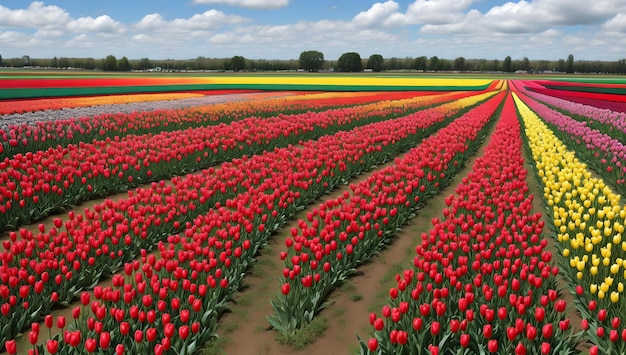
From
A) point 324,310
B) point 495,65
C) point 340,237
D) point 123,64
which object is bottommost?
point 324,310

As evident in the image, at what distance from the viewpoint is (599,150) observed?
1433 centimetres

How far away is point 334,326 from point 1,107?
81.8ft

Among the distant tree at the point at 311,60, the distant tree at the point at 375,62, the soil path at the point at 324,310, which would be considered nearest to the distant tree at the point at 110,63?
the distant tree at the point at 311,60

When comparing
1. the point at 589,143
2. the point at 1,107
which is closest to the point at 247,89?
the point at 1,107

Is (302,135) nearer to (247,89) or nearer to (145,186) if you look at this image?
(145,186)

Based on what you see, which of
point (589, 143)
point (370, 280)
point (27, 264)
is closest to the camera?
Answer: point (27, 264)

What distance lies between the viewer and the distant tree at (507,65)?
15720 cm

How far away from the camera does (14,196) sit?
28.5 feet

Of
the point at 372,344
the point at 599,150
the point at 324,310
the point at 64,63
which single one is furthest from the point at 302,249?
→ the point at 64,63

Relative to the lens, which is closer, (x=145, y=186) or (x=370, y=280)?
(x=370, y=280)

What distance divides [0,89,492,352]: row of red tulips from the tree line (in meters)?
119

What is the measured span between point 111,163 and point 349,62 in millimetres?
127856

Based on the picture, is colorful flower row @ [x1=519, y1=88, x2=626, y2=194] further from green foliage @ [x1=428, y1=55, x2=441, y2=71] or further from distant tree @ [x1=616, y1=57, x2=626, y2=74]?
distant tree @ [x1=616, y1=57, x2=626, y2=74]

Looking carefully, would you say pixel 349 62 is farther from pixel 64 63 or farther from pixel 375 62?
pixel 64 63
